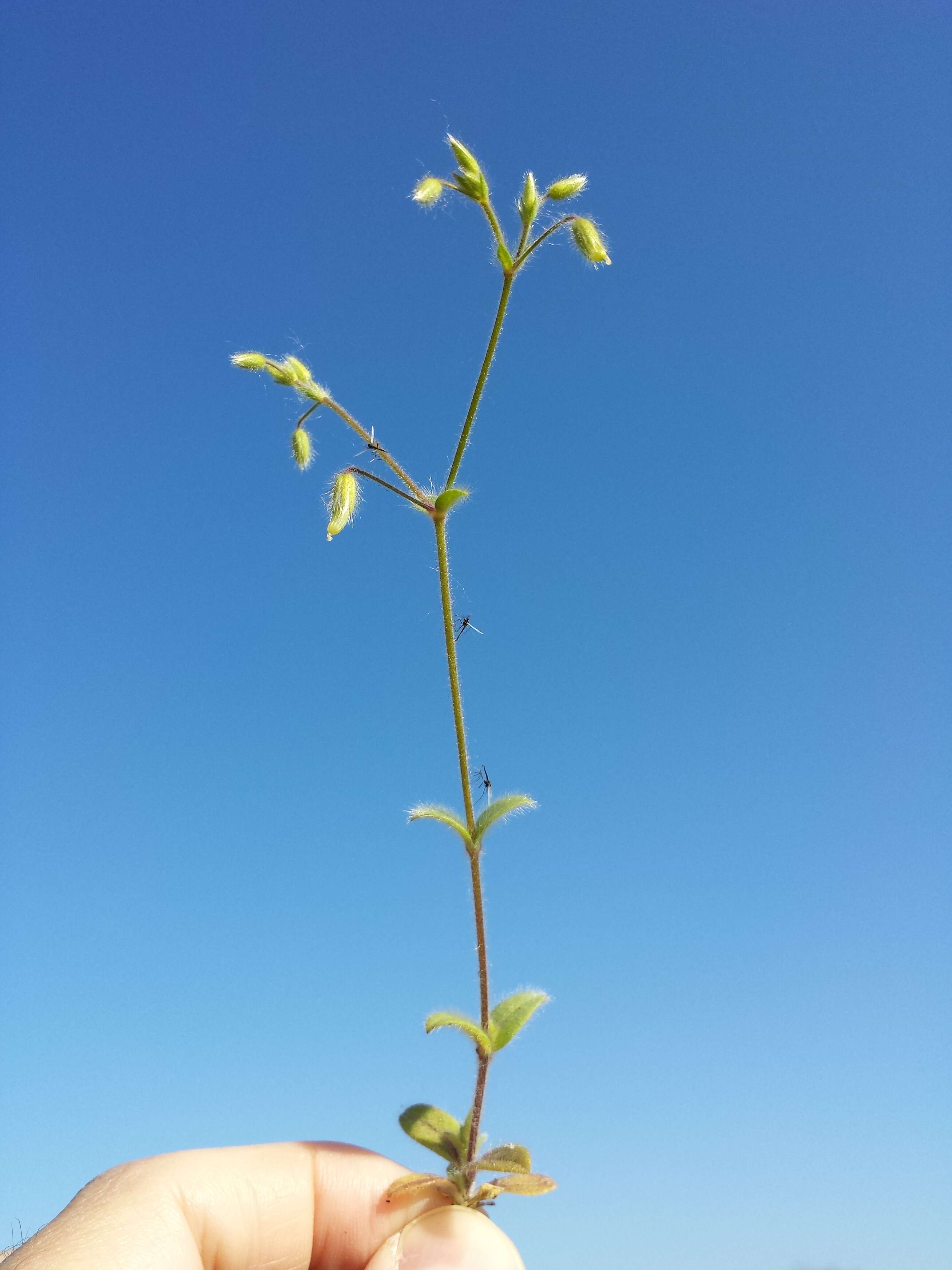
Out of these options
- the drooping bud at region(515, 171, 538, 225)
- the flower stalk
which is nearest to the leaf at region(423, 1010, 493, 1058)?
the flower stalk

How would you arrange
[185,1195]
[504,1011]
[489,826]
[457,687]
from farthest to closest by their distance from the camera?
[185,1195]
[504,1011]
[489,826]
[457,687]

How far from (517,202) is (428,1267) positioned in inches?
133

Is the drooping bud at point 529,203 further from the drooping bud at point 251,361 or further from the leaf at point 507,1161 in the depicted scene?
the leaf at point 507,1161

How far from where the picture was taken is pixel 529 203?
8.30ft

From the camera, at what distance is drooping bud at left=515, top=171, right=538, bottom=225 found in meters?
2.52

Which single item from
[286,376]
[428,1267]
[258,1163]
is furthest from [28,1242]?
[286,376]

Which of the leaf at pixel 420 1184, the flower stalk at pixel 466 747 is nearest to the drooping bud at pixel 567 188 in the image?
the flower stalk at pixel 466 747

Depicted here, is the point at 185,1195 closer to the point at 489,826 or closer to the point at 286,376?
the point at 489,826

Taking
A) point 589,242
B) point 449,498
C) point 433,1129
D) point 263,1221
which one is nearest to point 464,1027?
point 433,1129

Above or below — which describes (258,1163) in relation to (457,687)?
below

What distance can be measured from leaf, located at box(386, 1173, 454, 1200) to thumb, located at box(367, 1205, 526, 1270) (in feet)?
0.22

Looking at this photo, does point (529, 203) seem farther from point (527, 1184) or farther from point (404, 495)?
point (527, 1184)

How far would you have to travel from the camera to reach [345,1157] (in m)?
3.46

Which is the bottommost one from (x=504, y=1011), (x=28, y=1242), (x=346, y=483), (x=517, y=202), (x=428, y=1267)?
(x=428, y=1267)
